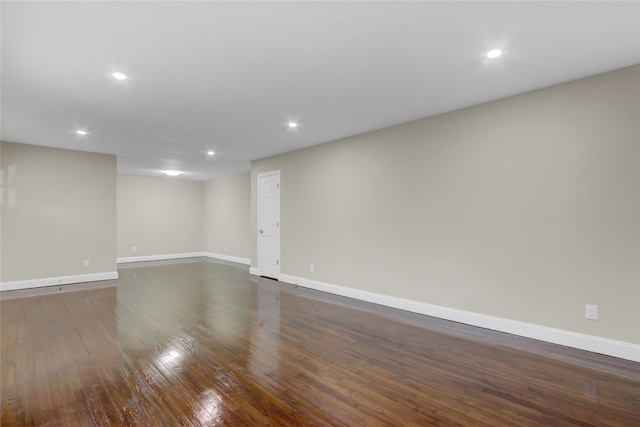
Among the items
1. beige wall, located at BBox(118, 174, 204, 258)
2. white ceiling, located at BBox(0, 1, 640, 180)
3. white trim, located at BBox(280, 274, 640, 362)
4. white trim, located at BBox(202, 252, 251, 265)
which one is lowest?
white trim, located at BBox(202, 252, 251, 265)

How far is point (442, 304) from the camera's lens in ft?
12.5

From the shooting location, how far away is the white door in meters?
6.29

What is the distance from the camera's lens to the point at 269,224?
6.51 metres

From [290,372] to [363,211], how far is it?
2.77 m

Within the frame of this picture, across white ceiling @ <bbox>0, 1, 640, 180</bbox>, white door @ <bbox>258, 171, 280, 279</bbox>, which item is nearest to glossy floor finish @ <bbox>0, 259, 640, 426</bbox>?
white door @ <bbox>258, 171, 280, 279</bbox>

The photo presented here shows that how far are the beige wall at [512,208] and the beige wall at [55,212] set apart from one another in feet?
16.0

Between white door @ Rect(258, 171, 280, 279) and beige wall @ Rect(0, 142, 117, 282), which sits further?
white door @ Rect(258, 171, 280, 279)

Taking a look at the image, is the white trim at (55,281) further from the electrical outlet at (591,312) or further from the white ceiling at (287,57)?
the electrical outlet at (591,312)

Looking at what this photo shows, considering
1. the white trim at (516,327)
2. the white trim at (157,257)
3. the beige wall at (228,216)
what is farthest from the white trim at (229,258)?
the white trim at (516,327)

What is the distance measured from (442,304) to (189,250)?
27.4 feet

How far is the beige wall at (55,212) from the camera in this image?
5.32 m

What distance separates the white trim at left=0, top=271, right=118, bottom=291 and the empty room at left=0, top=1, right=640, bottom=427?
0.04 m

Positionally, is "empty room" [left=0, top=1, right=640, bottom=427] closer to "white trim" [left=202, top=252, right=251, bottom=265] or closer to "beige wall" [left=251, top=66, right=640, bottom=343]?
"beige wall" [left=251, top=66, right=640, bottom=343]

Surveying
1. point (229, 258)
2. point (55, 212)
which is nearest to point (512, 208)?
point (55, 212)
